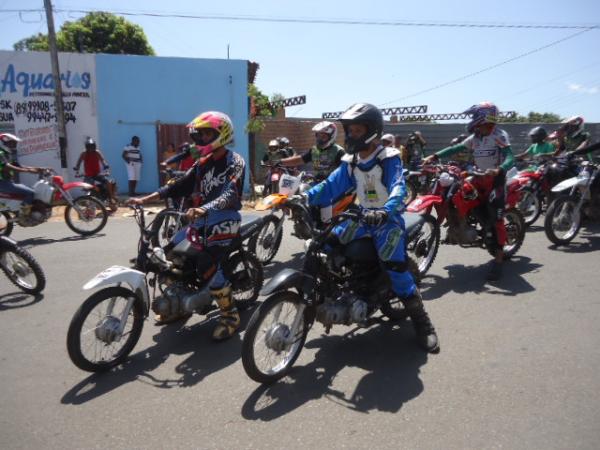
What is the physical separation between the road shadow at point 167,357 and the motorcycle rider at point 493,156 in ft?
11.0

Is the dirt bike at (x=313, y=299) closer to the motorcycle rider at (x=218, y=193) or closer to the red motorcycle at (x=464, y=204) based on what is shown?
the motorcycle rider at (x=218, y=193)

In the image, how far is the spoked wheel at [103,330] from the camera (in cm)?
336

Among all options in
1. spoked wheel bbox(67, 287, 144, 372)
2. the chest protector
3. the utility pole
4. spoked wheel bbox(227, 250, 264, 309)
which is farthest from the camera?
the utility pole

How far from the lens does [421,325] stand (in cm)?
395

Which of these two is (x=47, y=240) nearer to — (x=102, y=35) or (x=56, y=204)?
(x=56, y=204)

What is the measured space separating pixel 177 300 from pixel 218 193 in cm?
100

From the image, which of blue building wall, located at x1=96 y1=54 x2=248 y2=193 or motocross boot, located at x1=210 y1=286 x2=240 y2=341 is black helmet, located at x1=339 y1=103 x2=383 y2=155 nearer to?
motocross boot, located at x1=210 y1=286 x2=240 y2=341

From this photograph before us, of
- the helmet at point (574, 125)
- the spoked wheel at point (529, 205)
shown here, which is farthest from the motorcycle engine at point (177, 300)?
the helmet at point (574, 125)

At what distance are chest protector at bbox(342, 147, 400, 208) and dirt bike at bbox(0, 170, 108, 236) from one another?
251 inches

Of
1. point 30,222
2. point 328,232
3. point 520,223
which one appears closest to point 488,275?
point 520,223

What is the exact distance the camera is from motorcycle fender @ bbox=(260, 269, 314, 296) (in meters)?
3.19

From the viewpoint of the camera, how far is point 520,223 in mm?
6375

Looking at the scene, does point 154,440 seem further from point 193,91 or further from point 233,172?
point 193,91

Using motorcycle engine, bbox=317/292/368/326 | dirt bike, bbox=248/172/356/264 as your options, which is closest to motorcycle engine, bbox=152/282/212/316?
motorcycle engine, bbox=317/292/368/326
